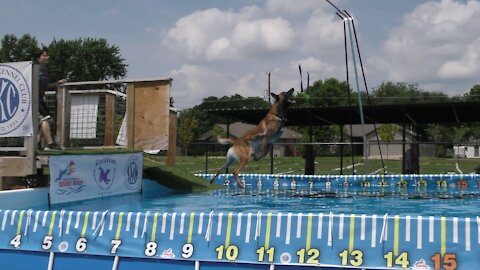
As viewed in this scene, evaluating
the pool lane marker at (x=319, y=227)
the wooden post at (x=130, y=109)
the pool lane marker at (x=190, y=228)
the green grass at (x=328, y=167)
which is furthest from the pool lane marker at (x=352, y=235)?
the green grass at (x=328, y=167)

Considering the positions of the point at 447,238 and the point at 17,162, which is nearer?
the point at 447,238

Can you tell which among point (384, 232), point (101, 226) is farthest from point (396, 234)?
point (101, 226)

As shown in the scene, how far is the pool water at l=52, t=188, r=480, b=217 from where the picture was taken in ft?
34.7

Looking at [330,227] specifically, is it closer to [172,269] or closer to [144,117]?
[172,269]

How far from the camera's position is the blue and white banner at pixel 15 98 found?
986 centimetres

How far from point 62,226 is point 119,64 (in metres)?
77.2

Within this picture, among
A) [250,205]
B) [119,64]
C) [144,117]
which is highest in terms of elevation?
[119,64]

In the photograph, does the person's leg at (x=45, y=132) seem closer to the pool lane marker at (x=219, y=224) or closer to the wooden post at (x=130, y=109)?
the wooden post at (x=130, y=109)

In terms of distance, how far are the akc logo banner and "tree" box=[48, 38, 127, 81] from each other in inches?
2640

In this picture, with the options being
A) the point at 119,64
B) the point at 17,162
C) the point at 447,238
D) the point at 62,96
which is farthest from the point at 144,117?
the point at 119,64

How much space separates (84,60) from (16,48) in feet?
33.2

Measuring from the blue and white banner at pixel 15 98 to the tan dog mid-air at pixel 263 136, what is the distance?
5.27 metres

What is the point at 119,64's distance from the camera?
264 ft

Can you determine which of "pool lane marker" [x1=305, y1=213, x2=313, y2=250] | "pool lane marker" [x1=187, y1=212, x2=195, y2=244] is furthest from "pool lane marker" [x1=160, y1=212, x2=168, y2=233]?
"pool lane marker" [x1=305, y1=213, x2=313, y2=250]
